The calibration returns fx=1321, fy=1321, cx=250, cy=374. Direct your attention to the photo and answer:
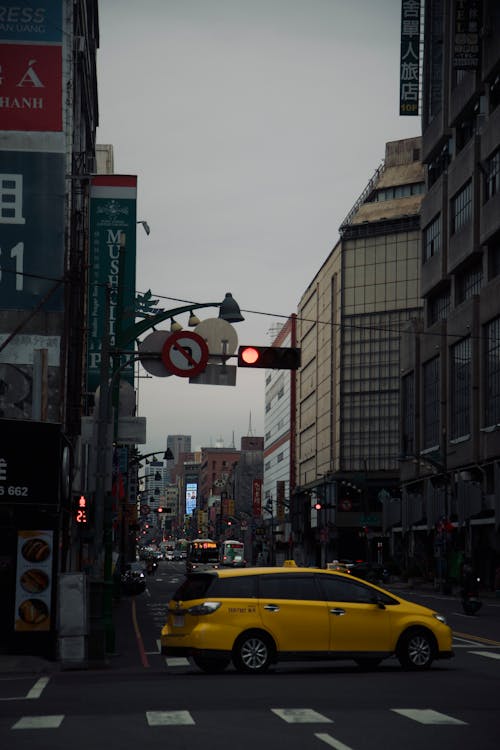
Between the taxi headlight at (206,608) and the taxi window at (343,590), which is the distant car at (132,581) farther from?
the taxi headlight at (206,608)

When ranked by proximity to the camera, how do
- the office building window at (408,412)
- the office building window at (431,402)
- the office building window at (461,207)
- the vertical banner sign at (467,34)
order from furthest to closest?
the office building window at (408,412)
the office building window at (431,402)
the office building window at (461,207)
the vertical banner sign at (467,34)

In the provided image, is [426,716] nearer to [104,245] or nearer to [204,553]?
[104,245]

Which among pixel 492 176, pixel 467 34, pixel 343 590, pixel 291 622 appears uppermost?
pixel 467 34

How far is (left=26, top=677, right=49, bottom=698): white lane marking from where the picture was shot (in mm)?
18688

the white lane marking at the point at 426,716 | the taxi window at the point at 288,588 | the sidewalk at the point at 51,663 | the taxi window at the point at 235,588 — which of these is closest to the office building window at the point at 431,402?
the sidewalk at the point at 51,663

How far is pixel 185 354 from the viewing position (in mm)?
25906

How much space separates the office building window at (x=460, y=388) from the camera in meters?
87.3

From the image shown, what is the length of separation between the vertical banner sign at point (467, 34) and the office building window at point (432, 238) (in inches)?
584

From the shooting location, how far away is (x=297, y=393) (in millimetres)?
177250

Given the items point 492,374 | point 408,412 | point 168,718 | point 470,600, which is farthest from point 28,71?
point 408,412

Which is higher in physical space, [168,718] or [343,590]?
[343,590]

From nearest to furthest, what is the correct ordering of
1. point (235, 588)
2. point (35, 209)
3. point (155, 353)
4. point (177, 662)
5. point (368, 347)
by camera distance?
1. point (235, 588)
2. point (177, 662)
3. point (155, 353)
4. point (35, 209)
5. point (368, 347)

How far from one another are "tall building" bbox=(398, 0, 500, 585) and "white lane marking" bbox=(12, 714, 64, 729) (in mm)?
55452

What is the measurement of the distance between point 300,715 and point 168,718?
59.7 inches
